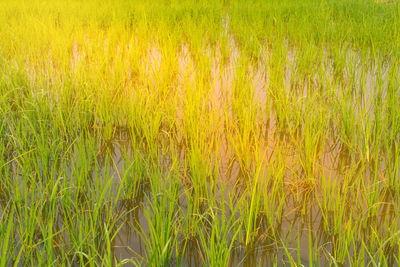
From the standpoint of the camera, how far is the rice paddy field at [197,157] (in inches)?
48.3

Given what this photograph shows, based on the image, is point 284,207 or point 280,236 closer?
point 280,236

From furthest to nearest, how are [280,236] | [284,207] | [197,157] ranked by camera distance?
[197,157] → [284,207] → [280,236]

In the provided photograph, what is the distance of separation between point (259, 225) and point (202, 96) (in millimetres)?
1226

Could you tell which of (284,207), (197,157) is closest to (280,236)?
(284,207)

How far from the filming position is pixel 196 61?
3.38 metres

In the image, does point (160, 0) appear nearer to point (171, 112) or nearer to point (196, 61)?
point (196, 61)

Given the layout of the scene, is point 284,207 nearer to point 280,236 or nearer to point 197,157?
point 280,236

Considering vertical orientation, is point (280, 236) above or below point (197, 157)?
below

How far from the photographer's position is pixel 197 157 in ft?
5.26

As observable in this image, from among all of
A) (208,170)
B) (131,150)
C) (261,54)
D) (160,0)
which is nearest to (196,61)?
(261,54)

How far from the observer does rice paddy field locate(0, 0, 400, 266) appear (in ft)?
4.02

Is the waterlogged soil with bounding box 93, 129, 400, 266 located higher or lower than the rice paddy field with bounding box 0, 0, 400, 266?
lower

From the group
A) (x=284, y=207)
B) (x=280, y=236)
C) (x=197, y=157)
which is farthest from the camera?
(x=197, y=157)

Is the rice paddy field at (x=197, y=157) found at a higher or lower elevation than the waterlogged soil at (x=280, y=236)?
higher
